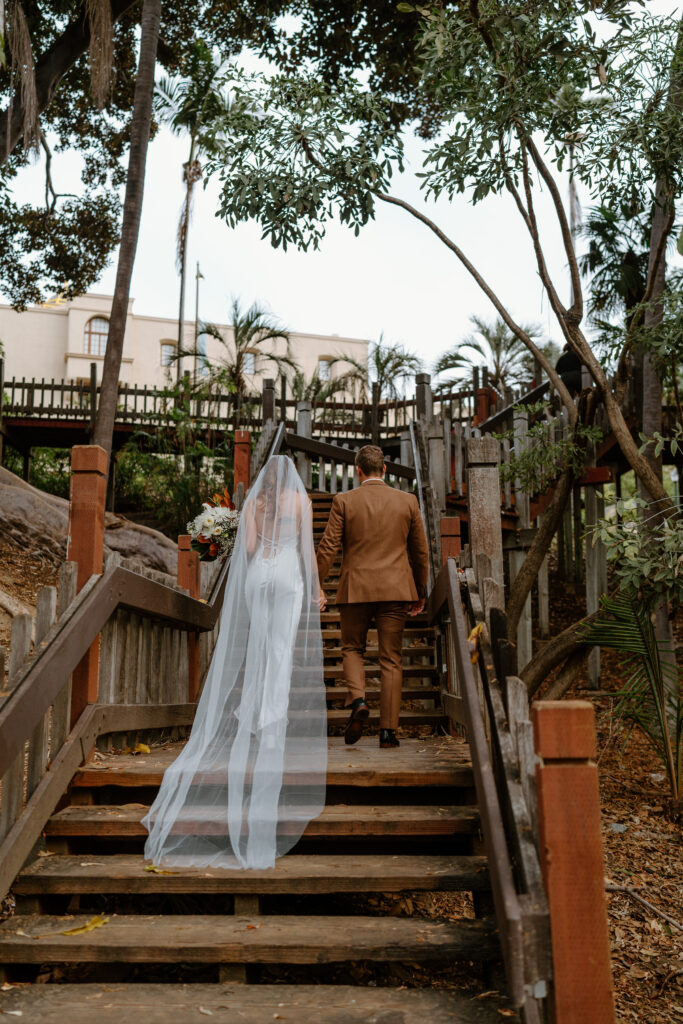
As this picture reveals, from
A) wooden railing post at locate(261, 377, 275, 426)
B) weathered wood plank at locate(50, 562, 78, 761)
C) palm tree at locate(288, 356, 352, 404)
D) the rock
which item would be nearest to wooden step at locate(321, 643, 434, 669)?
weathered wood plank at locate(50, 562, 78, 761)

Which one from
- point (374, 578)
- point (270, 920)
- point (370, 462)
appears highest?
point (370, 462)

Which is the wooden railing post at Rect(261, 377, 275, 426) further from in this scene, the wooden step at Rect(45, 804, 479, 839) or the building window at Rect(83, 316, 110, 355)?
the building window at Rect(83, 316, 110, 355)

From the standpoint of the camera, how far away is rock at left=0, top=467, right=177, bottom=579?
10766 millimetres

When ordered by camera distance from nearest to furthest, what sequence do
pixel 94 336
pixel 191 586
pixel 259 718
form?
pixel 259 718 < pixel 191 586 < pixel 94 336

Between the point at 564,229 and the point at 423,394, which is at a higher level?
the point at 564,229

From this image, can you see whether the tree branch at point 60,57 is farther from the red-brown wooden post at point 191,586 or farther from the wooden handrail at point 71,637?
the wooden handrail at point 71,637

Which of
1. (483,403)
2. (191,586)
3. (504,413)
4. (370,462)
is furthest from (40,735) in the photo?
(483,403)

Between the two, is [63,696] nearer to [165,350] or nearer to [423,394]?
[423,394]

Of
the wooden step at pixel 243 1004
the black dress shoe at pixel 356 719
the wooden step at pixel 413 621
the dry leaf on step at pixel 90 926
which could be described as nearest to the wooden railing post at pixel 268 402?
the wooden step at pixel 413 621

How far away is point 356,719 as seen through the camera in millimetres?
5141

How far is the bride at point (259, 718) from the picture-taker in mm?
3715

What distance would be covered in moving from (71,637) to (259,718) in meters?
1.03

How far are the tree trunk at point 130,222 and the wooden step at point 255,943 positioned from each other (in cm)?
946

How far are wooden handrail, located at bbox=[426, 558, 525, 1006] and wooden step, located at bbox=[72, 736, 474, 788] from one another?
485mm
